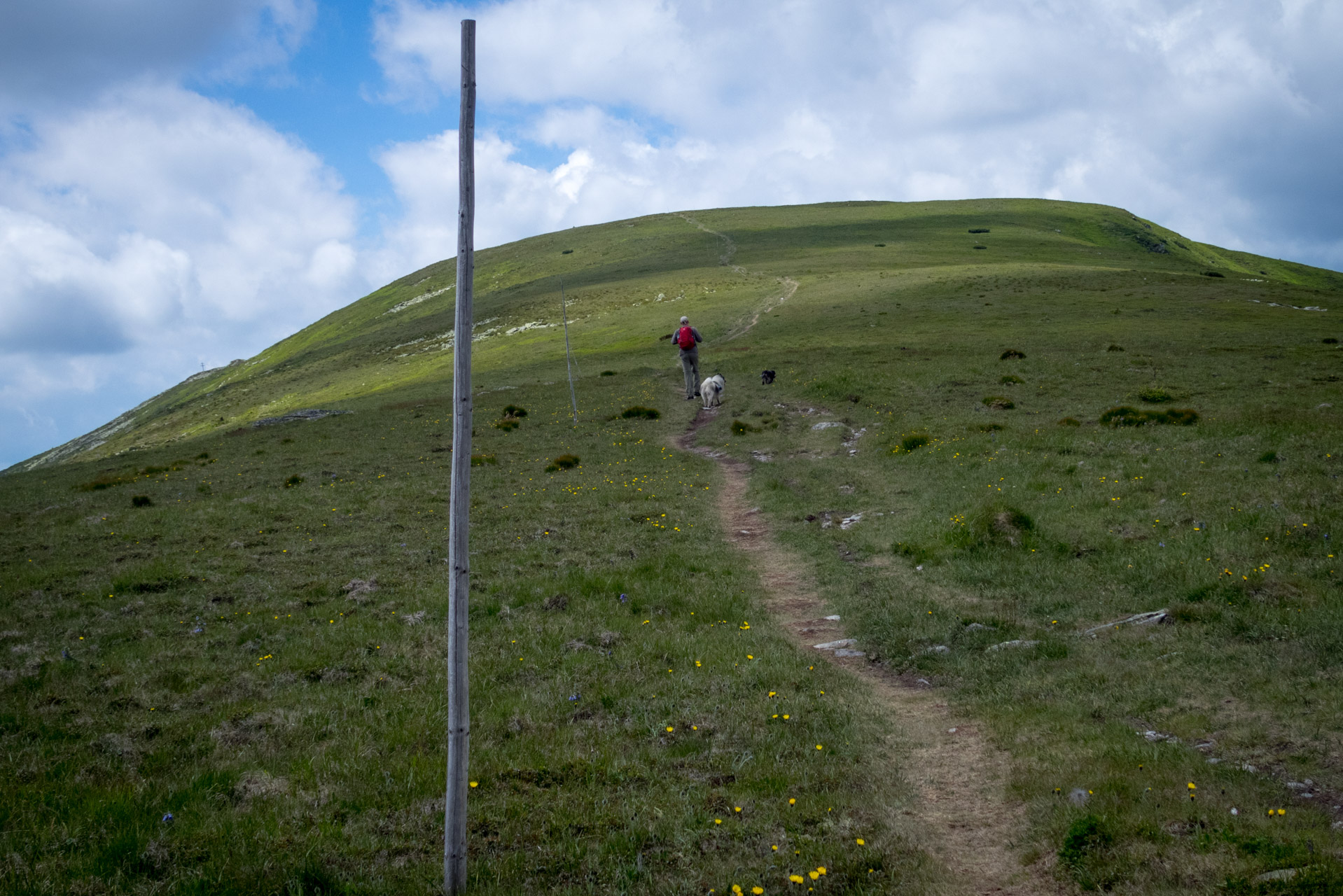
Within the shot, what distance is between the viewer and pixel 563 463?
Answer: 2934 centimetres

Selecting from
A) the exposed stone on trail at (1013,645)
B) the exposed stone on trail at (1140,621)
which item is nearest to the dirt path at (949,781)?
the exposed stone on trail at (1013,645)

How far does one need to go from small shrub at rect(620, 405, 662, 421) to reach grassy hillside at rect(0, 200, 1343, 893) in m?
2.25

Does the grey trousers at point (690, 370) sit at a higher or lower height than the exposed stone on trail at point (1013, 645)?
higher

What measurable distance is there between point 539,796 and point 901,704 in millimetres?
4973

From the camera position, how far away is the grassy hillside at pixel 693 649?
254 inches

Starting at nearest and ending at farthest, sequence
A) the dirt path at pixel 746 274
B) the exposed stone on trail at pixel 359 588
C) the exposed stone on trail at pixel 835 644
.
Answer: the exposed stone on trail at pixel 835 644 < the exposed stone on trail at pixel 359 588 < the dirt path at pixel 746 274

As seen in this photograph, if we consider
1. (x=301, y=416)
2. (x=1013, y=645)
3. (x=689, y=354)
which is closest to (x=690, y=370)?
(x=689, y=354)

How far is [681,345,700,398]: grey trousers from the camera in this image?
40.4m

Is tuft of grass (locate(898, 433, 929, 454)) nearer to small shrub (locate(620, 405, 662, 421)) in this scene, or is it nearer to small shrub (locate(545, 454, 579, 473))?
small shrub (locate(545, 454, 579, 473))

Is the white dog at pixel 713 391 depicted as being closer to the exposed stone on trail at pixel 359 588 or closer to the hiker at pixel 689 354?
the hiker at pixel 689 354

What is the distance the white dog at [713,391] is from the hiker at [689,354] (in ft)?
6.21

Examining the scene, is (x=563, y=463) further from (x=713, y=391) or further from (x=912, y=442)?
(x=912, y=442)

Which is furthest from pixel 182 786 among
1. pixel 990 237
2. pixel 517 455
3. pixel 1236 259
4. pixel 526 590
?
pixel 1236 259

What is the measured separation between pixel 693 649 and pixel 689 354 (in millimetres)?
29717
